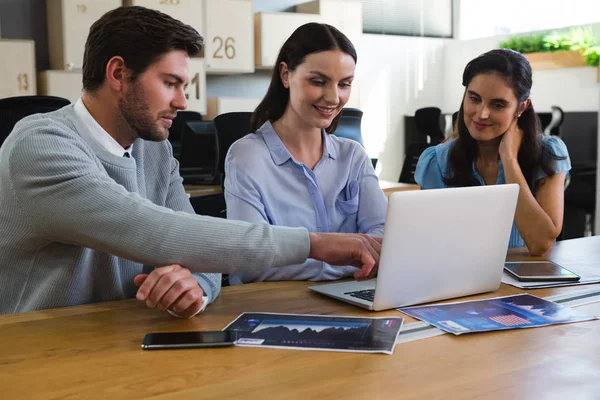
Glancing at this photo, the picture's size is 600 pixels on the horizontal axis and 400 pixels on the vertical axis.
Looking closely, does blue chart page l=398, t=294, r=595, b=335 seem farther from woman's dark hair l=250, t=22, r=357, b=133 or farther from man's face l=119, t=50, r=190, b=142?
woman's dark hair l=250, t=22, r=357, b=133

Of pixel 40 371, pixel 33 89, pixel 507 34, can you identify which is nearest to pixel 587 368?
pixel 40 371

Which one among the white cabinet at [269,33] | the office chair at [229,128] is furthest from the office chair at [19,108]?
the white cabinet at [269,33]

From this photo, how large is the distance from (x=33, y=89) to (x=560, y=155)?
Answer: 3727 millimetres

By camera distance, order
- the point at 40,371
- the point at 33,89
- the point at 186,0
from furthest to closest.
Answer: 1. the point at 186,0
2. the point at 33,89
3. the point at 40,371

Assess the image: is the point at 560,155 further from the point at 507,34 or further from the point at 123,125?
the point at 507,34

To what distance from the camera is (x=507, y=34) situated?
22.4ft

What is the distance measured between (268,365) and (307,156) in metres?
1.01

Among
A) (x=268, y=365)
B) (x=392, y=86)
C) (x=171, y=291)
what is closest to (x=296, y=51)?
(x=171, y=291)

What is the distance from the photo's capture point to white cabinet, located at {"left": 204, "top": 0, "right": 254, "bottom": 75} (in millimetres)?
5352

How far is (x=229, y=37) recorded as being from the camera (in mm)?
5430

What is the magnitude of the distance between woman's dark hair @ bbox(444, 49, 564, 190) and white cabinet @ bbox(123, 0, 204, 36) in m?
3.25

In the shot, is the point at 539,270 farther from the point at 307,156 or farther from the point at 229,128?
the point at 229,128

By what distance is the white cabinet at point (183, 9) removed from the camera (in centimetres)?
506

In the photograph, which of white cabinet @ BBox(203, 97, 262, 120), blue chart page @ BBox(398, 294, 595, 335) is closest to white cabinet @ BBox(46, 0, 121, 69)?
white cabinet @ BBox(203, 97, 262, 120)
